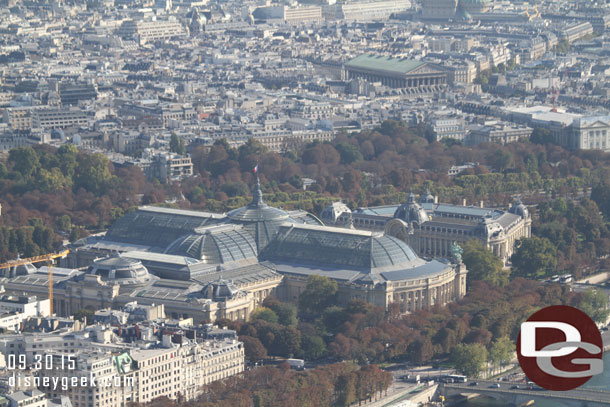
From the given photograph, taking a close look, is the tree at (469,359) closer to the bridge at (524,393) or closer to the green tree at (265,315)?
the bridge at (524,393)

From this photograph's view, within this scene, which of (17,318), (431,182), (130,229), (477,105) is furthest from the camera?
(477,105)

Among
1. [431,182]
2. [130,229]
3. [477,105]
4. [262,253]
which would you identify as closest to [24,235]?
[130,229]

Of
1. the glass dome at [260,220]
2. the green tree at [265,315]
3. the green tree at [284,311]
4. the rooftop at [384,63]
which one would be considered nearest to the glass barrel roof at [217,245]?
the glass dome at [260,220]

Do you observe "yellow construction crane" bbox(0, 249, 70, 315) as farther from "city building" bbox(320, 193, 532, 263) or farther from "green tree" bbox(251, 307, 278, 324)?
"city building" bbox(320, 193, 532, 263)

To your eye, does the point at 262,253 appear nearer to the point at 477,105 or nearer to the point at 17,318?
the point at 17,318

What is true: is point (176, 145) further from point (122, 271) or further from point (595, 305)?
point (595, 305)

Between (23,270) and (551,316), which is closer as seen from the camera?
(551,316)
